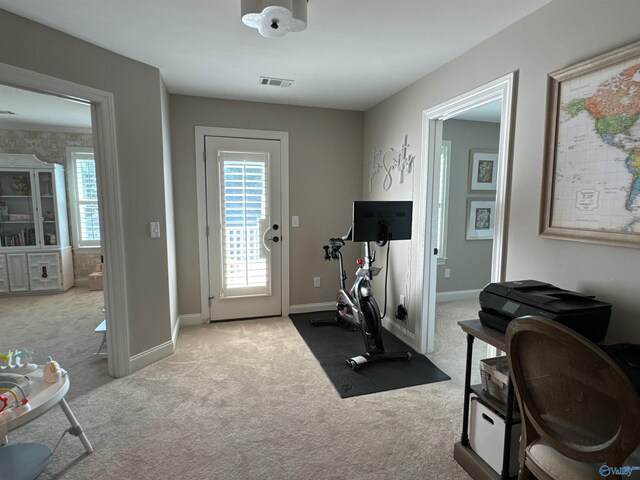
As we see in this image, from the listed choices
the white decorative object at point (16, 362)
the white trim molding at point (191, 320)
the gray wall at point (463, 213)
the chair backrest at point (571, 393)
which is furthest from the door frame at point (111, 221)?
the gray wall at point (463, 213)

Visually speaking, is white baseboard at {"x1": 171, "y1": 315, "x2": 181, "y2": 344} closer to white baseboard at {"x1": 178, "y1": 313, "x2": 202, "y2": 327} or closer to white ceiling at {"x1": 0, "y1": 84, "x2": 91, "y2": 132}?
white baseboard at {"x1": 178, "y1": 313, "x2": 202, "y2": 327}

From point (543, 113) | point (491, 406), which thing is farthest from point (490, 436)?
point (543, 113)

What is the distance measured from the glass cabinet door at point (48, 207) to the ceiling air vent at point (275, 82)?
3.88m

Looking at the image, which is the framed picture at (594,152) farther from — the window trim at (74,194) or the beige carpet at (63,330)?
the window trim at (74,194)

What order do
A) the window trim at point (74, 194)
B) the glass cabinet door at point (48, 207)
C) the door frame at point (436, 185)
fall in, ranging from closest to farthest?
the door frame at point (436, 185) → the glass cabinet door at point (48, 207) → the window trim at point (74, 194)

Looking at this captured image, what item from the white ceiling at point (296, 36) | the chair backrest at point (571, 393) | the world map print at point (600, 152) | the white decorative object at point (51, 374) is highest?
the white ceiling at point (296, 36)

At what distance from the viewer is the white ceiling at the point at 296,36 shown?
1.91m

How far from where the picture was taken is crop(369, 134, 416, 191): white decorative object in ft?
10.7

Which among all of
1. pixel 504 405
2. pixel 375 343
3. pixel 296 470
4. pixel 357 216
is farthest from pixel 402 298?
pixel 296 470

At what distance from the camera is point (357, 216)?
2.92 m

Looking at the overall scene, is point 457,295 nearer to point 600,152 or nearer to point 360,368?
point 360,368

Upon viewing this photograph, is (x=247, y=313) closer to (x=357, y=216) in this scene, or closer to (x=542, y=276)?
(x=357, y=216)

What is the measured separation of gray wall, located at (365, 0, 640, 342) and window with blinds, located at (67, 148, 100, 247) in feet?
17.0

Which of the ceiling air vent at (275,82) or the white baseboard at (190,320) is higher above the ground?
the ceiling air vent at (275,82)
